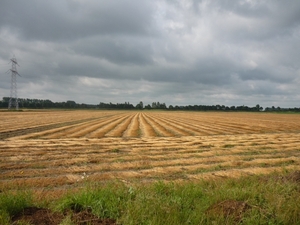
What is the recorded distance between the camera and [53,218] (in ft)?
15.7

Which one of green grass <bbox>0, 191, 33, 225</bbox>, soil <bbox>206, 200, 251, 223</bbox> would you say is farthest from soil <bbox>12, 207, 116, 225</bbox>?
soil <bbox>206, 200, 251, 223</bbox>

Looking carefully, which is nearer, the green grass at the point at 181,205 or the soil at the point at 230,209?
the green grass at the point at 181,205

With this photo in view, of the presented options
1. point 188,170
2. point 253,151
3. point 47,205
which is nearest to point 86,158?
point 188,170

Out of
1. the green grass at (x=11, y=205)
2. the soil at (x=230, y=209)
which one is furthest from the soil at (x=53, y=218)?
the soil at (x=230, y=209)

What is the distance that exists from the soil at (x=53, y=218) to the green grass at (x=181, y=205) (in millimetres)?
157

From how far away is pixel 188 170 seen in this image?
10.5m

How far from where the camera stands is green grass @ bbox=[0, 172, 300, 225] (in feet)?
14.9

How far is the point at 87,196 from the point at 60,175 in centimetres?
470

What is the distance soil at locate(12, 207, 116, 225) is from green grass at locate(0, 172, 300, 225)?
0.51ft

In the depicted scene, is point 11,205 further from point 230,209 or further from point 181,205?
point 230,209

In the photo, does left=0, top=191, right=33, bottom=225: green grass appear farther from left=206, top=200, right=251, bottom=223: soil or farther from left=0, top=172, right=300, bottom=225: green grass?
left=206, top=200, right=251, bottom=223: soil

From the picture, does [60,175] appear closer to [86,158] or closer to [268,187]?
[86,158]

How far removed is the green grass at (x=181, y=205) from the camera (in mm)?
4543

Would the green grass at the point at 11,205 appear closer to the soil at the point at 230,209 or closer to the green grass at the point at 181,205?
the green grass at the point at 181,205
